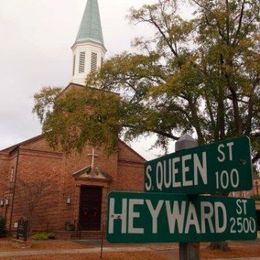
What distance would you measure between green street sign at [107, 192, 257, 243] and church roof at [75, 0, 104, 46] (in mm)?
30946

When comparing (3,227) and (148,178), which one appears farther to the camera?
(3,227)

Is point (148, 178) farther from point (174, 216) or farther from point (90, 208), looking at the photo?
point (90, 208)

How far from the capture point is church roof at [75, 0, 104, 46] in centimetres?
3288

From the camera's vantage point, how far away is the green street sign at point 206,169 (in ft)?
8.41

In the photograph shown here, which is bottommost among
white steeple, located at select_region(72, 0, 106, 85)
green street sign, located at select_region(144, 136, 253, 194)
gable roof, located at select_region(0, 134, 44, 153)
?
green street sign, located at select_region(144, 136, 253, 194)

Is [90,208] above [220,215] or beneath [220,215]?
above

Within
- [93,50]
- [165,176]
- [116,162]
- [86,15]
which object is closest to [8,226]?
[116,162]

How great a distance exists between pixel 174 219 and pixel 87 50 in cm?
3048

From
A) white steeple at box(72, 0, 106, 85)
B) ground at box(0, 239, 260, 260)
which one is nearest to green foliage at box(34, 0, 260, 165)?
ground at box(0, 239, 260, 260)

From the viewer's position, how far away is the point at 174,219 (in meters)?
2.74

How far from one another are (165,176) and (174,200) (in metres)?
0.39

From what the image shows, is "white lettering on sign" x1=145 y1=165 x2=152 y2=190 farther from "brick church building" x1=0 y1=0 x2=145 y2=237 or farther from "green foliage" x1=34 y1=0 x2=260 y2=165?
"brick church building" x1=0 y1=0 x2=145 y2=237

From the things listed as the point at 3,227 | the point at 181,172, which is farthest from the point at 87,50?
the point at 181,172

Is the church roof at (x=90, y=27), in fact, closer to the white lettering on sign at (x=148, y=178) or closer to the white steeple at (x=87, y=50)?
the white steeple at (x=87, y=50)
